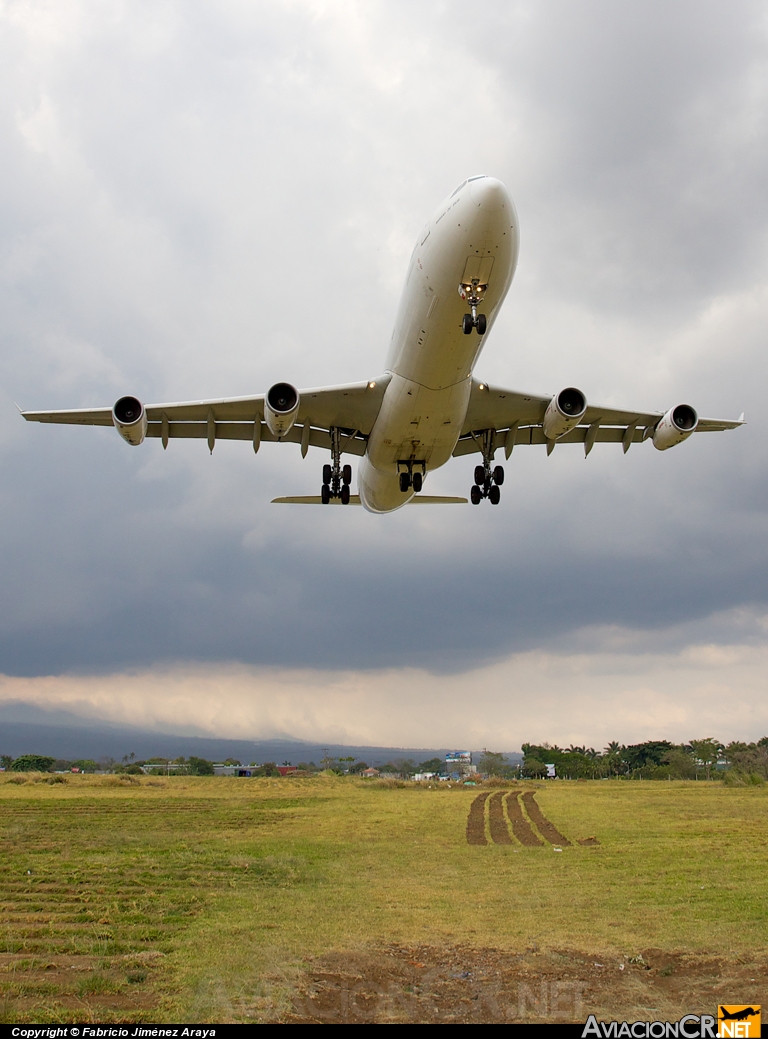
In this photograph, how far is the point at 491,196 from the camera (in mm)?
13672

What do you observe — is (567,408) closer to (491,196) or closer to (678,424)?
(678,424)

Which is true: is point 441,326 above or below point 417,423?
above

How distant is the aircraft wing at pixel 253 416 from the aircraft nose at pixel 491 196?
6.21 metres

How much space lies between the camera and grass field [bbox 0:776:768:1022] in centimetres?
1137

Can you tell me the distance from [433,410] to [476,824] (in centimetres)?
2246

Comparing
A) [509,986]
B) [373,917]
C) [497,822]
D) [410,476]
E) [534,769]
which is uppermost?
[410,476]

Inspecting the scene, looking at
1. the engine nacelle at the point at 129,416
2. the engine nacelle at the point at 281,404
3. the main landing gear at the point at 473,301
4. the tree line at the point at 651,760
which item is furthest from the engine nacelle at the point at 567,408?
the tree line at the point at 651,760

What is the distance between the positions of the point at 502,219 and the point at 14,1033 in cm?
1434

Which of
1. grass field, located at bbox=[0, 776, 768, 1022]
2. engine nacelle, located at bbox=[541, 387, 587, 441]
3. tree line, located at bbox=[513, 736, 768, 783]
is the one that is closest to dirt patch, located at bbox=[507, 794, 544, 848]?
grass field, located at bbox=[0, 776, 768, 1022]

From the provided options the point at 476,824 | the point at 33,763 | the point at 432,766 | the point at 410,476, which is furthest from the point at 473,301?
the point at 432,766

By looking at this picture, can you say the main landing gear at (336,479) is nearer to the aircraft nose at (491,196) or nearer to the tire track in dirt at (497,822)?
the aircraft nose at (491,196)

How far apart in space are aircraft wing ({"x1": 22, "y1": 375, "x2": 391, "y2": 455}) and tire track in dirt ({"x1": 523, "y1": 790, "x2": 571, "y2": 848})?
55.5ft

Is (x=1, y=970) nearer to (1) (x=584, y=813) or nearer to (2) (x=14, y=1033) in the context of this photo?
(2) (x=14, y=1033)

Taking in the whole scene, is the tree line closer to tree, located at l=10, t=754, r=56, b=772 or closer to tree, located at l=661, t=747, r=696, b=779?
tree, located at l=661, t=747, r=696, b=779
